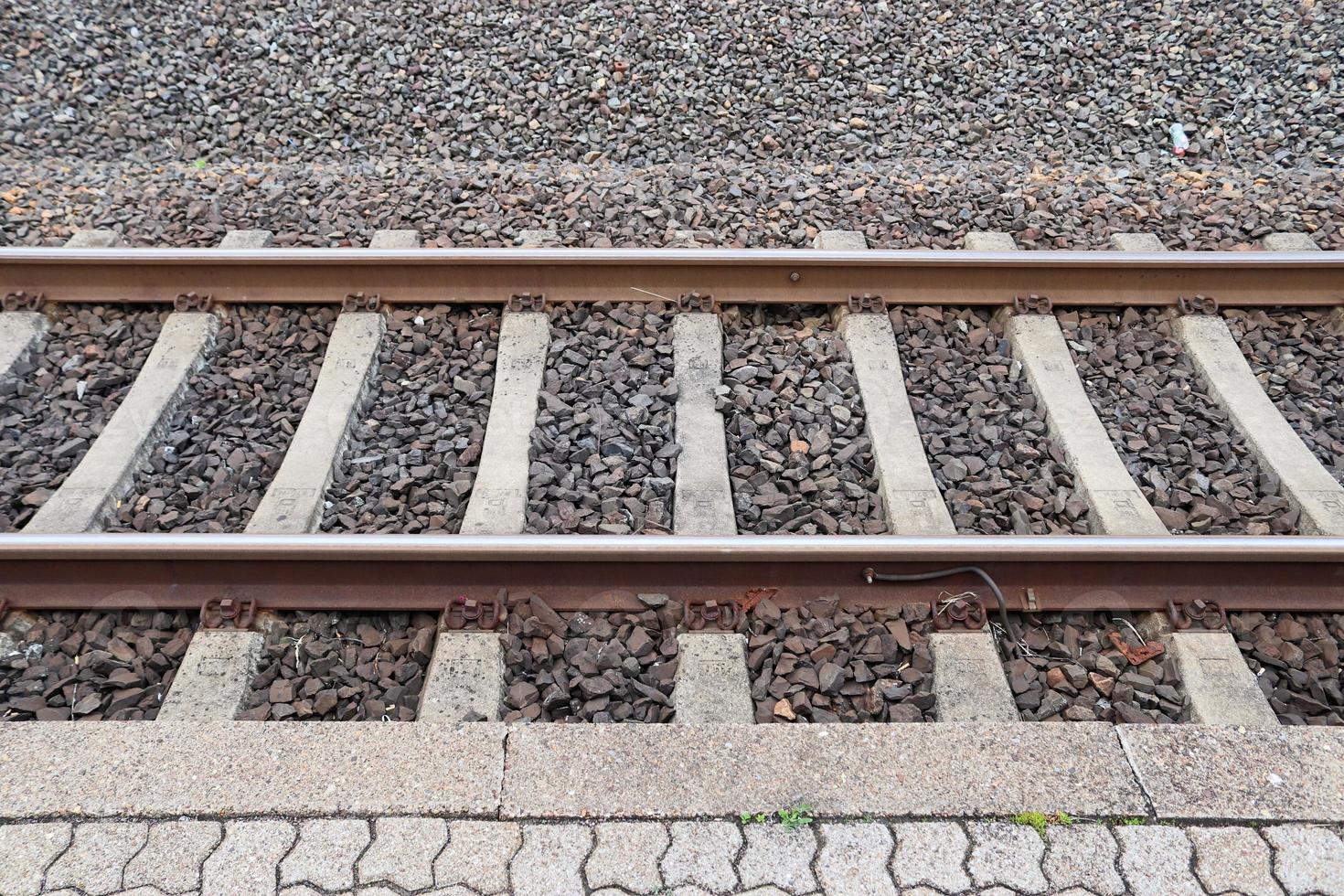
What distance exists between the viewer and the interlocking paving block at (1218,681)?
313cm

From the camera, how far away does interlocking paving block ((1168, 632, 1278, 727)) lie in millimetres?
3127

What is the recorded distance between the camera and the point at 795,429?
4227mm

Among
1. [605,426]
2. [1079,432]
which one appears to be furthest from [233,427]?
[1079,432]

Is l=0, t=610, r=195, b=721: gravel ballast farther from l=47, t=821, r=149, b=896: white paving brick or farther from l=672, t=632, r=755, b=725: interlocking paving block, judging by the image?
l=672, t=632, r=755, b=725: interlocking paving block

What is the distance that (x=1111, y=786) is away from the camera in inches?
107

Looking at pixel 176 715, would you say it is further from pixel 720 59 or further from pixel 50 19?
pixel 50 19

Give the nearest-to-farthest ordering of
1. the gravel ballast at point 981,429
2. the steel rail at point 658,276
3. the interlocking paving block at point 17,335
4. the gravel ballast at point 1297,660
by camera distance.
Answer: the gravel ballast at point 1297,660 < the gravel ballast at point 981,429 < the interlocking paving block at point 17,335 < the steel rail at point 658,276

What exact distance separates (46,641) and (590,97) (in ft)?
16.6

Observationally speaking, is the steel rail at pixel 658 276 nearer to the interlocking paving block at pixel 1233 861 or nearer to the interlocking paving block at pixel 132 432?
the interlocking paving block at pixel 132 432

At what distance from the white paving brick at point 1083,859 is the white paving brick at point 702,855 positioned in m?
0.88

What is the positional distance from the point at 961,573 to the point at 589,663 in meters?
1.44

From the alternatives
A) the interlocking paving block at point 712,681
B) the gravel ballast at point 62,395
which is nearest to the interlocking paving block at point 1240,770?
the interlocking paving block at point 712,681

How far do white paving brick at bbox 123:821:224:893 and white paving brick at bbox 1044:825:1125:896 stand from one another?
235 centimetres

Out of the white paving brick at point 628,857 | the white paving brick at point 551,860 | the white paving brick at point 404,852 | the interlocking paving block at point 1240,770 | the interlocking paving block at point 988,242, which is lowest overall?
the white paving brick at point 404,852
